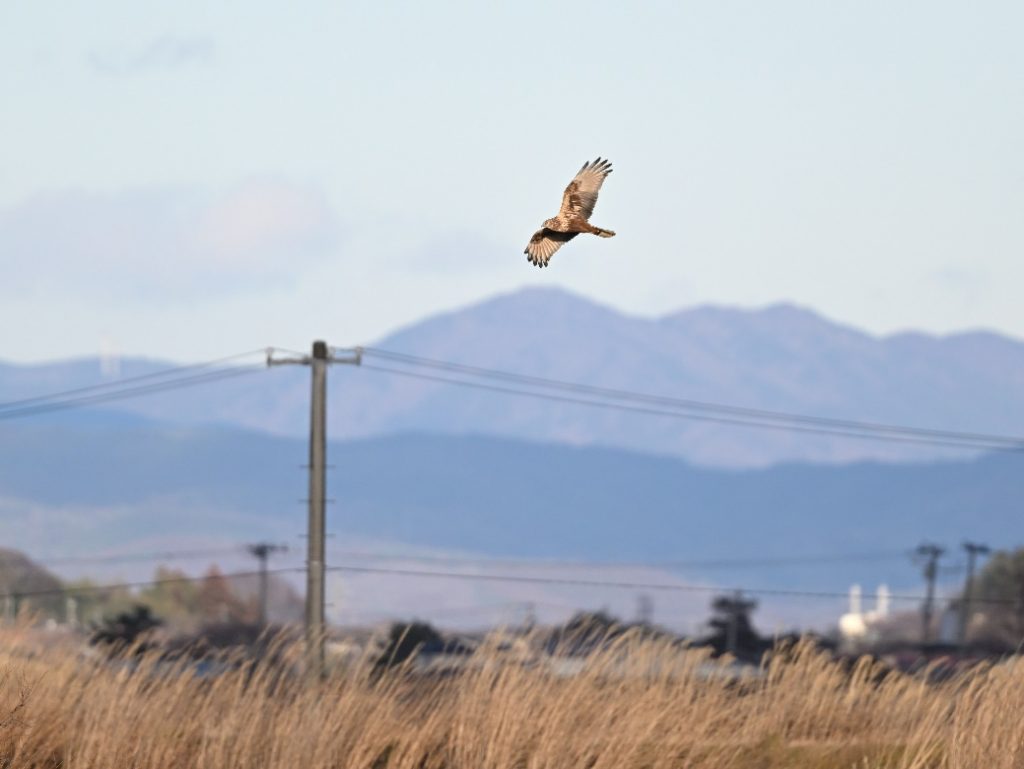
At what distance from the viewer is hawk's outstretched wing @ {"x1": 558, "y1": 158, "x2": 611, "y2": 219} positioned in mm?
13430

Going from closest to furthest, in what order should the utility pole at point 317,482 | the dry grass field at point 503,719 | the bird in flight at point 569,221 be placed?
1. the bird in flight at point 569,221
2. the dry grass field at point 503,719
3. the utility pole at point 317,482

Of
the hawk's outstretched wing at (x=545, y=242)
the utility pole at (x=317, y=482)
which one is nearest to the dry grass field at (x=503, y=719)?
the hawk's outstretched wing at (x=545, y=242)

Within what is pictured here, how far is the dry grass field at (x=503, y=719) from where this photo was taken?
676 inches

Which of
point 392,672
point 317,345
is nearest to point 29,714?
point 392,672

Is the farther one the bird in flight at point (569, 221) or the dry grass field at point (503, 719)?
the dry grass field at point (503, 719)

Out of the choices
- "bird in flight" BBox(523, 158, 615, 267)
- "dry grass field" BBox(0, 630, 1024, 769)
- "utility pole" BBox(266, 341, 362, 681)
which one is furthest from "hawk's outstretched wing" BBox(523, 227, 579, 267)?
"utility pole" BBox(266, 341, 362, 681)

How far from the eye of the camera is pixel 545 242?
13367 mm

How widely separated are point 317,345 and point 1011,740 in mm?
21996

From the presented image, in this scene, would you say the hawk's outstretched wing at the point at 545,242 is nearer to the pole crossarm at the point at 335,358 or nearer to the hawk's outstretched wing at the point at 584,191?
the hawk's outstretched wing at the point at 584,191

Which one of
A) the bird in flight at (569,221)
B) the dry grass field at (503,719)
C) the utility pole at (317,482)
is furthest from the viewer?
the utility pole at (317,482)

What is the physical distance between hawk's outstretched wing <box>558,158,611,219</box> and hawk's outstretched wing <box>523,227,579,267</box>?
116mm

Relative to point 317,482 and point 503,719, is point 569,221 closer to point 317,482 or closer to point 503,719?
point 503,719

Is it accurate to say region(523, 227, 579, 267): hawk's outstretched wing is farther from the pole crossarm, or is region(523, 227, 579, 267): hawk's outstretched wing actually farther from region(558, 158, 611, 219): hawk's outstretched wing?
the pole crossarm

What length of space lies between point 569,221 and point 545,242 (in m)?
0.21
